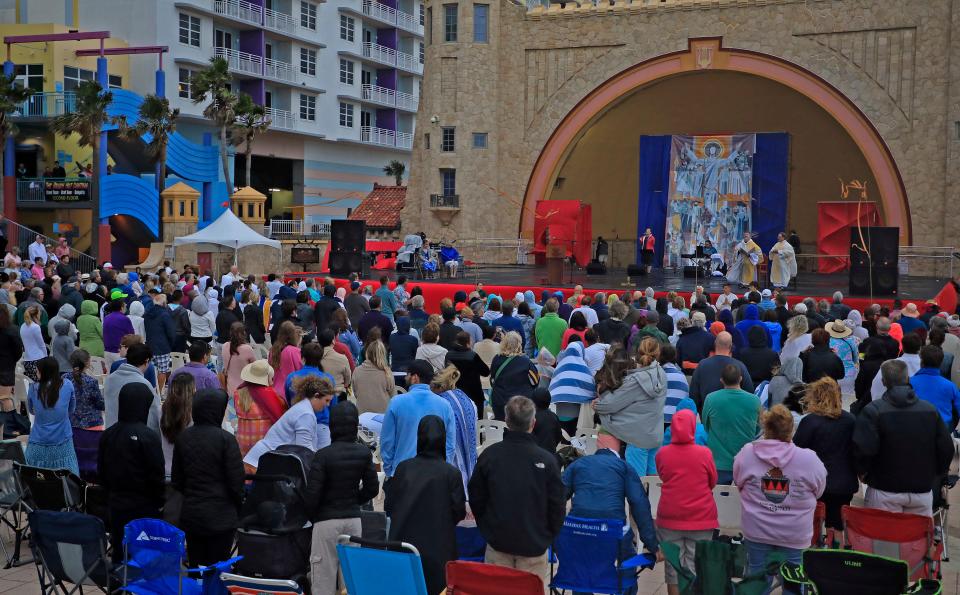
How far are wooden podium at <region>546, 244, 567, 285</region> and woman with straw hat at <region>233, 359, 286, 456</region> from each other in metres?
16.6

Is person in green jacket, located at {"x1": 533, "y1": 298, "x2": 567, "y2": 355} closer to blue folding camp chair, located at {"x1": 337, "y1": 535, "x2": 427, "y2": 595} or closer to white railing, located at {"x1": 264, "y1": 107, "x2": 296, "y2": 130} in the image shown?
blue folding camp chair, located at {"x1": 337, "y1": 535, "x2": 427, "y2": 595}

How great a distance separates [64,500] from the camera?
7145mm

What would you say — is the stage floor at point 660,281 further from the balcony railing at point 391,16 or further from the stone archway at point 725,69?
the balcony railing at point 391,16

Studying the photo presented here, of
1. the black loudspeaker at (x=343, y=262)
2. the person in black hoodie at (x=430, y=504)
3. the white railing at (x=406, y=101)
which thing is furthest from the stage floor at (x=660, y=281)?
the white railing at (x=406, y=101)

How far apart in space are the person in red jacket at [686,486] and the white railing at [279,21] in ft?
138

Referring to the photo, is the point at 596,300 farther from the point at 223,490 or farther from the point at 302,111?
the point at 302,111

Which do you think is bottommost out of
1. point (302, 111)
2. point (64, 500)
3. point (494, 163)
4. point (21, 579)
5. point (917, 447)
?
point (21, 579)

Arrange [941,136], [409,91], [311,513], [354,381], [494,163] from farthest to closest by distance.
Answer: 1. [409,91]
2. [494,163]
3. [941,136]
4. [354,381]
5. [311,513]

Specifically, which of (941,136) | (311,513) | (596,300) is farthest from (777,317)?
(941,136)

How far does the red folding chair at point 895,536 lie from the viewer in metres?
6.12

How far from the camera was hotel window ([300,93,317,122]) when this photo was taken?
48.3 m

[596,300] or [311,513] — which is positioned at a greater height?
[596,300]

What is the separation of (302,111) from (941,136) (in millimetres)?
29161

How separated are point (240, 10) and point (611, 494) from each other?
135 feet
